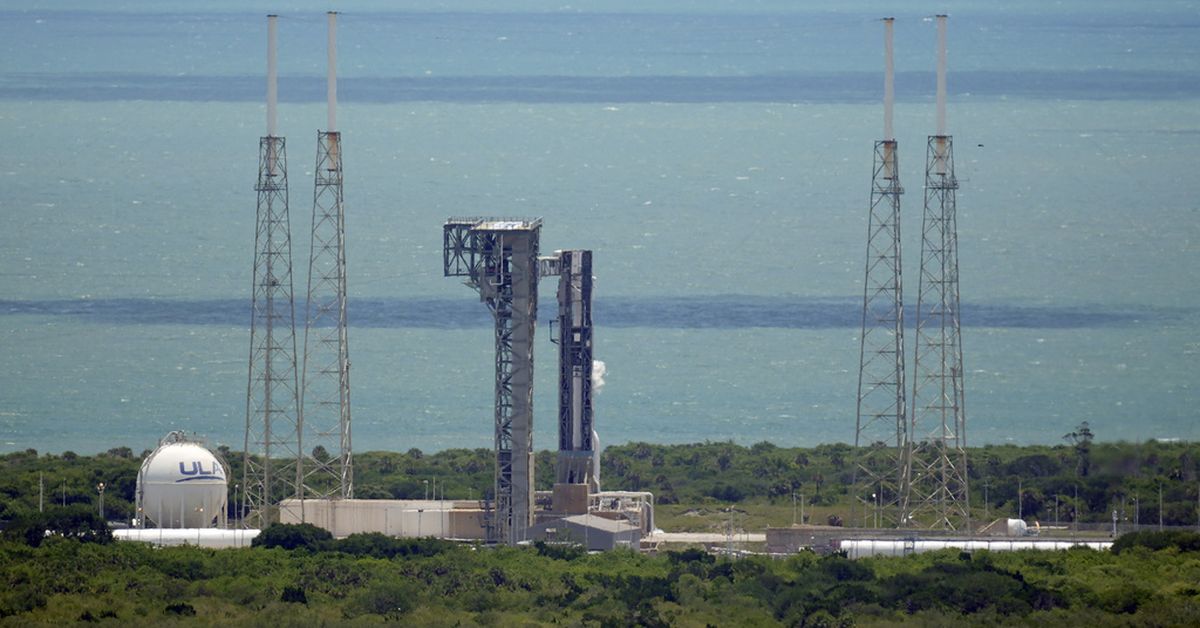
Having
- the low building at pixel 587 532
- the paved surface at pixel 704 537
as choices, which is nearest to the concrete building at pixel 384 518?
the low building at pixel 587 532

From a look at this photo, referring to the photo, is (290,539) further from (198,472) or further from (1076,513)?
A: (1076,513)

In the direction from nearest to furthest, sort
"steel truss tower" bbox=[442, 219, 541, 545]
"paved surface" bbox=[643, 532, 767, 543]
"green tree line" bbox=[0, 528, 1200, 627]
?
"green tree line" bbox=[0, 528, 1200, 627]
"steel truss tower" bbox=[442, 219, 541, 545]
"paved surface" bbox=[643, 532, 767, 543]

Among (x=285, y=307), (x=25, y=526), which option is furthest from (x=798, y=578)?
(x=285, y=307)

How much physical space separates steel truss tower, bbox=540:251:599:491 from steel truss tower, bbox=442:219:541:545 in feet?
6.03

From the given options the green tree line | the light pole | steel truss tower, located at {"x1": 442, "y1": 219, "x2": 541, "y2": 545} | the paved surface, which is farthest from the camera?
the light pole

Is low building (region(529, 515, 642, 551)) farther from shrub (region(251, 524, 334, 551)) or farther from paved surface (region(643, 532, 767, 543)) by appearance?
shrub (region(251, 524, 334, 551))

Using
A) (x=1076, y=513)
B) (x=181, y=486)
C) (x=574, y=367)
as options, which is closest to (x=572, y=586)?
(x=574, y=367)

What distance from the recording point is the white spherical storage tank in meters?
76.2

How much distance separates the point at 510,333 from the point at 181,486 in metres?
11.3

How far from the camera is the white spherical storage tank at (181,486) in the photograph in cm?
7619

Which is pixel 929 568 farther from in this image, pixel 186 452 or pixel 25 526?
pixel 25 526

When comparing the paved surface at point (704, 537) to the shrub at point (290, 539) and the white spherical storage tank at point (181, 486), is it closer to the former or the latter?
the shrub at point (290, 539)

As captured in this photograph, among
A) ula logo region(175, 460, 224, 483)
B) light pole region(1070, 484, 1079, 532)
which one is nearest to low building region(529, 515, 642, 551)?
ula logo region(175, 460, 224, 483)

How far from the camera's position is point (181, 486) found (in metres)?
76.5
